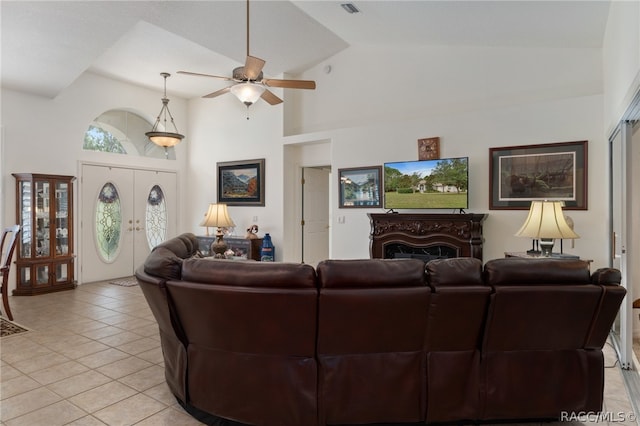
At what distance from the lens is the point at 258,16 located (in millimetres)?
4852

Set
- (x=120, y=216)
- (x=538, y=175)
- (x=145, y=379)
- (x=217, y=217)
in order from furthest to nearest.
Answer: (x=120, y=216) → (x=217, y=217) → (x=538, y=175) → (x=145, y=379)

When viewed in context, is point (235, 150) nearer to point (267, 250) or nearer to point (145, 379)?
point (267, 250)

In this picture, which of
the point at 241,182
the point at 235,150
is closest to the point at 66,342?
the point at 241,182

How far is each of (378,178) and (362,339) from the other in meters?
4.09

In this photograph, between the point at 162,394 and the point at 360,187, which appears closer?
the point at 162,394

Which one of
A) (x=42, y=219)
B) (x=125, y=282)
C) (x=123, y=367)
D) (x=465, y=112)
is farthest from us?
(x=125, y=282)

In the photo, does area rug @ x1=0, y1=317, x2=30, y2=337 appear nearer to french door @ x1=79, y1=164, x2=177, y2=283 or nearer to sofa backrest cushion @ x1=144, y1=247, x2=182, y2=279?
french door @ x1=79, y1=164, x2=177, y2=283

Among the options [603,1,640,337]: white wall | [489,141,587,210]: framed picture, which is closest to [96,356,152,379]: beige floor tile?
[603,1,640,337]: white wall

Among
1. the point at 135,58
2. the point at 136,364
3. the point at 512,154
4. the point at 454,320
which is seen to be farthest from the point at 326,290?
the point at 135,58

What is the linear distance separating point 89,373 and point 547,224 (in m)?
3.96

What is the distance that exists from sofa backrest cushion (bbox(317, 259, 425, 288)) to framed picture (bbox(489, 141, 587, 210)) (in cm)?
339

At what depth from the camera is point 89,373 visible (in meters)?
2.95

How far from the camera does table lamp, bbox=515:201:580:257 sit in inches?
134

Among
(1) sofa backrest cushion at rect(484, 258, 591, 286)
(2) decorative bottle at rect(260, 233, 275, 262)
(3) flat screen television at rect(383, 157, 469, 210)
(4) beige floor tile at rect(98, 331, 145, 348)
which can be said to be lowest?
(4) beige floor tile at rect(98, 331, 145, 348)
